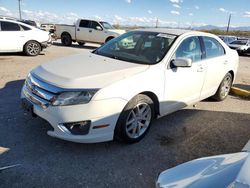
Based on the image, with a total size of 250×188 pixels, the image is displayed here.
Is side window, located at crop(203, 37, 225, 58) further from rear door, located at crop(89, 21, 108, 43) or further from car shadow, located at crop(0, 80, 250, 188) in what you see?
rear door, located at crop(89, 21, 108, 43)

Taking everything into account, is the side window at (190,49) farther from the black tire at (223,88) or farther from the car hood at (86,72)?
the black tire at (223,88)

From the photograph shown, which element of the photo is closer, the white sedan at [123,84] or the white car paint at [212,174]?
the white car paint at [212,174]

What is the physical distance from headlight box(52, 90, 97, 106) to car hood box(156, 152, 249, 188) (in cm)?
149

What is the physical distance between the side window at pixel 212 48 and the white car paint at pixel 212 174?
3.28m

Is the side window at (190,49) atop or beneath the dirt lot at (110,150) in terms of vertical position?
atop

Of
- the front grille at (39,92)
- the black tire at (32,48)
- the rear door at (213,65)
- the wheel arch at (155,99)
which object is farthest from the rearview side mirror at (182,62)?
the black tire at (32,48)

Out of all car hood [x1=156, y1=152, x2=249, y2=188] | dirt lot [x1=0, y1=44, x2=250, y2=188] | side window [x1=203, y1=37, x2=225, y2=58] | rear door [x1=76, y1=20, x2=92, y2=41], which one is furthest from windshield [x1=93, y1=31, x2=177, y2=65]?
rear door [x1=76, y1=20, x2=92, y2=41]

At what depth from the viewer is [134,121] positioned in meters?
3.55

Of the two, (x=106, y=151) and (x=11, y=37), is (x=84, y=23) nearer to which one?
(x=11, y=37)

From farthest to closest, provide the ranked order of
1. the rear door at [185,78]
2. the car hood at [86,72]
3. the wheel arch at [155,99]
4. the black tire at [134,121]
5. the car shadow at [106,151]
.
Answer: the rear door at [185,78] → the wheel arch at [155,99] → the black tire at [134,121] → the car hood at [86,72] → the car shadow at [106,151]

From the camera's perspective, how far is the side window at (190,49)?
412 cm

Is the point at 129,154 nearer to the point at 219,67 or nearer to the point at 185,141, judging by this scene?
the point at 185,141

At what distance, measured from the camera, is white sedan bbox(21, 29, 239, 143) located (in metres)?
3.05

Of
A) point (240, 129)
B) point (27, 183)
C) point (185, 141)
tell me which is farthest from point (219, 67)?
point (27, 183)
